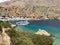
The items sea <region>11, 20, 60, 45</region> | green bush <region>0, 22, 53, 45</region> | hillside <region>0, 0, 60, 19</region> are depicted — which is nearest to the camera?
green bush <region>0, 22, 53, 45</region>

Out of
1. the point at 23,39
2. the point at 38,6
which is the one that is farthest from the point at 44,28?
the point at 38,6

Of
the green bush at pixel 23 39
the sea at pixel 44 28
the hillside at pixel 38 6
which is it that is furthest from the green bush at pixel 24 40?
the hillside at pixel 38 6

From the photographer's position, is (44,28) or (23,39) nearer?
(23,39)

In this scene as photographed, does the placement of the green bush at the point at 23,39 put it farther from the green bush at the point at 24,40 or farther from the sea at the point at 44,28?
the sea at the point at 44,28

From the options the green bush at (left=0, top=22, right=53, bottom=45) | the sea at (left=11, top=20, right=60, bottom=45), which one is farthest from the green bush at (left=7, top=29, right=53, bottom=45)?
the sea at (left=11, top=20, right=60, bottom=45)

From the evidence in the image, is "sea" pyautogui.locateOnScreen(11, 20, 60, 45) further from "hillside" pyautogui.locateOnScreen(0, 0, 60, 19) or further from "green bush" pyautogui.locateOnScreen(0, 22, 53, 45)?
"hillside" pyautogui.locateOnScreen(0, 0, 60, 19)

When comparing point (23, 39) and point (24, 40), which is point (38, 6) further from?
point (24, 40)

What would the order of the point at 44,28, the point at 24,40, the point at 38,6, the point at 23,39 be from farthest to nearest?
the point at 38,6 < the point at 44,28 < the point at 23,39 < the point at 24,40

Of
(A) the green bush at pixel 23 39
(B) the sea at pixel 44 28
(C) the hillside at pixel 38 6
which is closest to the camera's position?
(A) the green bush at pixel 23 39

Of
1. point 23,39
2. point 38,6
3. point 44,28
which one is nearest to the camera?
point 23,39

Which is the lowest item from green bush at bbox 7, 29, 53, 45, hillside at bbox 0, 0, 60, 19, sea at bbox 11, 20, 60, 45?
hillside at bbox 0, 0, 60, 19

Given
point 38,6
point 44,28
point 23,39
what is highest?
point 23,39

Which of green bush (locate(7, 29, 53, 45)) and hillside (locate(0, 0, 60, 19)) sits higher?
green bush (locate(7, 29, 53, 45))
